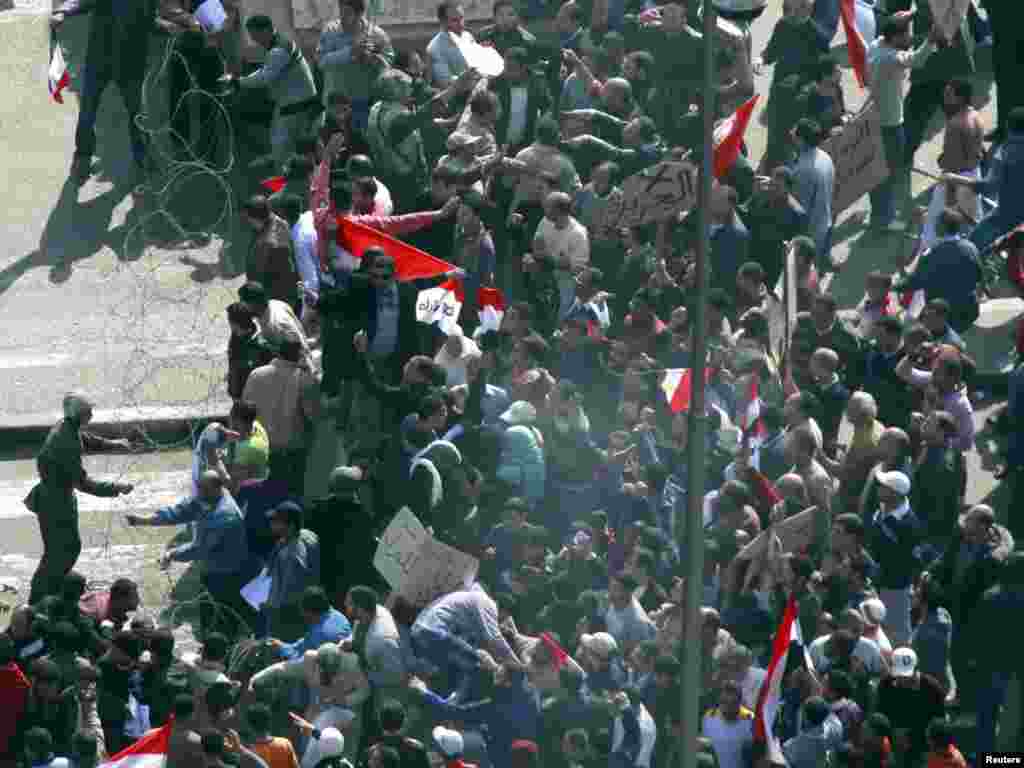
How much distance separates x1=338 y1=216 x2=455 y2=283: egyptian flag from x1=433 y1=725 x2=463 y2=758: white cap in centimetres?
446

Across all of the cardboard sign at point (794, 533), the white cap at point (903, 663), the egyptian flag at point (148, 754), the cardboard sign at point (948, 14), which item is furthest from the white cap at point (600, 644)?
the cardboard sign at point (948, 14)

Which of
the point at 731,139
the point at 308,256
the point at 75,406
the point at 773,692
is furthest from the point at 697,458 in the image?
the point at 731,139

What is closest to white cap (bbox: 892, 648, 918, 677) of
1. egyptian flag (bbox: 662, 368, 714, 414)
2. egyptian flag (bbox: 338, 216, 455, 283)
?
egyptian flag (bbox: 662, 368, 714, 414)

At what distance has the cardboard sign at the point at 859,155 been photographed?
24391mm

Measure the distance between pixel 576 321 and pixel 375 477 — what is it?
2.14 m

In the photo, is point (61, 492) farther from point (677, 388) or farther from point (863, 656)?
point (863, 656)

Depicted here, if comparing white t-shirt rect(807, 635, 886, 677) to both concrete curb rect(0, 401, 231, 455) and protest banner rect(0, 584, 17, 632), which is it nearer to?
protest banner rect(0, 584, 17, 632)

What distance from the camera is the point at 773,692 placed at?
63.7 feet

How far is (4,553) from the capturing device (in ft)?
78.5

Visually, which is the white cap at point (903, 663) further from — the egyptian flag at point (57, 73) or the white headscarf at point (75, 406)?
the egyptian flag at point (57, 73)

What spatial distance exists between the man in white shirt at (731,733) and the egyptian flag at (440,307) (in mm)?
4247

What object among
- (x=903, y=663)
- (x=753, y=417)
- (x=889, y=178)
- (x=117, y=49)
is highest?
(x=117, y=49)

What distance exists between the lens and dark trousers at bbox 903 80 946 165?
88.1 feet

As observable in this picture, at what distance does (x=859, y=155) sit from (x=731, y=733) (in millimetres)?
6016
